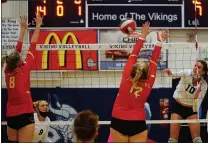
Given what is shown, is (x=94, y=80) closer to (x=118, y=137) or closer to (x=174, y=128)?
(x=174, y=128)

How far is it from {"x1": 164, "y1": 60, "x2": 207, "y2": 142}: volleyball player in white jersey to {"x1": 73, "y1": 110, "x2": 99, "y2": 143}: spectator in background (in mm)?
2848

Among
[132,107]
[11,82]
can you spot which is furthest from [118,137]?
[11,82]

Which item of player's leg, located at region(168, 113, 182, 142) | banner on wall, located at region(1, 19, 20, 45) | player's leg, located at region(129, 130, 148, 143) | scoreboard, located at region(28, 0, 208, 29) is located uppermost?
scoreboard, located at region(28, 0, 208, 29)

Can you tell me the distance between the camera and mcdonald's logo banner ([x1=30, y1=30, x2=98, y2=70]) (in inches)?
298

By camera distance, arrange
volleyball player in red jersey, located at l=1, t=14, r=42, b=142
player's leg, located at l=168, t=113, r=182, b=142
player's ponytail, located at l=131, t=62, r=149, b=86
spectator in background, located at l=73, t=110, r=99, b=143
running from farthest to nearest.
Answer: player's leg, located at l=168, t=113, r=182, b=142
volleyball player in red jersey, located at l=1, t=14, r=42, b=142
player's ponytail, located at l=131, t=62, r=149, b=86
spectator in background, located at l=73, t=110, r=99, b=143

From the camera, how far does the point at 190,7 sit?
25.1 feet

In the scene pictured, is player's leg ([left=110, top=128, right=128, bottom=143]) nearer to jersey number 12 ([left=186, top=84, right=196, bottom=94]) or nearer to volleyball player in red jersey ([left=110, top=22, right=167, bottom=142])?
volleyball player in red jersey ([left=110, top=22, right=167, bottom=142])

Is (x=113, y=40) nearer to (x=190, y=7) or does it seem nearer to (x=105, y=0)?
(x=105, y=0)

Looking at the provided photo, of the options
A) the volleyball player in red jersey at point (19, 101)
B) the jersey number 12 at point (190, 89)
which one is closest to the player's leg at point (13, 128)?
the volleyball player in red jersey at point (19, 101)

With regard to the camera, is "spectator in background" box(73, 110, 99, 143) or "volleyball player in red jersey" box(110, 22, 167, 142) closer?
"spectator in background" box(73, 110, 99, 143)

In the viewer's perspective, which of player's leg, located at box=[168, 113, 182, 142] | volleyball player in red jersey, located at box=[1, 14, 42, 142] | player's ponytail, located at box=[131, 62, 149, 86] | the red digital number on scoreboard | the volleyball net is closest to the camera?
player's ponytail, located at box=[131, 62, 149, 86]

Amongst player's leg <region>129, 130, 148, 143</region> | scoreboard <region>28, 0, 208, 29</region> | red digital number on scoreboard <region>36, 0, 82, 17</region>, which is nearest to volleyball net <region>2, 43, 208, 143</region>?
scoreboard <region>28, 0, 208, 29</region>

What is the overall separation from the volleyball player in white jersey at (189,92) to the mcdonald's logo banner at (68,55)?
7.96ft

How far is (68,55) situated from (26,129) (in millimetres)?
3661
